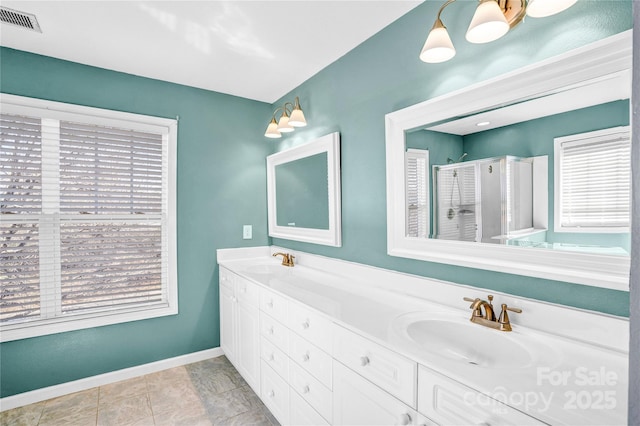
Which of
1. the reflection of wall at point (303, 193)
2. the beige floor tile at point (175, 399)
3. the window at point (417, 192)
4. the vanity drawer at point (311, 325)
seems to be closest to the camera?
the vanity drawer at point (311, 325)

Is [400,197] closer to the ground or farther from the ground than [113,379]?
farther from the ground

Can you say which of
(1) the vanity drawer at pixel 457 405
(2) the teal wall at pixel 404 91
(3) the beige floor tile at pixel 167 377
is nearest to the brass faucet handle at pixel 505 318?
(2) the teal wall at pixel 404 91

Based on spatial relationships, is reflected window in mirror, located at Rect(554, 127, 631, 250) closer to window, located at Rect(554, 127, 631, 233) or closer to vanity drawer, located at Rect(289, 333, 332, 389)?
window, located at Rect(554, 127, 631, 233)

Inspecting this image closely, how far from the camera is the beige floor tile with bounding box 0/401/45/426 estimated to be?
6.73 ft

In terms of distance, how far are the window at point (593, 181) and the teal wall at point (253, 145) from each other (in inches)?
9.8

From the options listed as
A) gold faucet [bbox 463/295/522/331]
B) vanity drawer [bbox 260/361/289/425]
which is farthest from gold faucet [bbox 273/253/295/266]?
gold faucet [bbox 463/295/522/331]

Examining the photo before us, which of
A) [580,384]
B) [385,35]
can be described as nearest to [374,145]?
[385,35]

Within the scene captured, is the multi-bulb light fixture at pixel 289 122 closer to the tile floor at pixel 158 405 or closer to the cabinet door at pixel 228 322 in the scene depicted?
the cabinet door at pixel 228 322

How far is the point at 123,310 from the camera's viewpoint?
2551 millimetres

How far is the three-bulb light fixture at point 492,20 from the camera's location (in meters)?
A: 1.06

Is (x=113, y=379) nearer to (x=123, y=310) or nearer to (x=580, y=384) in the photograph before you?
(x=123, y=310)

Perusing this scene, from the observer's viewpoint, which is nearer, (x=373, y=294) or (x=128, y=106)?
(x=373, y=294)

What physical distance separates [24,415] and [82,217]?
4.41ft

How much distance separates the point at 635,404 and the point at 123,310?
2.96 metres
